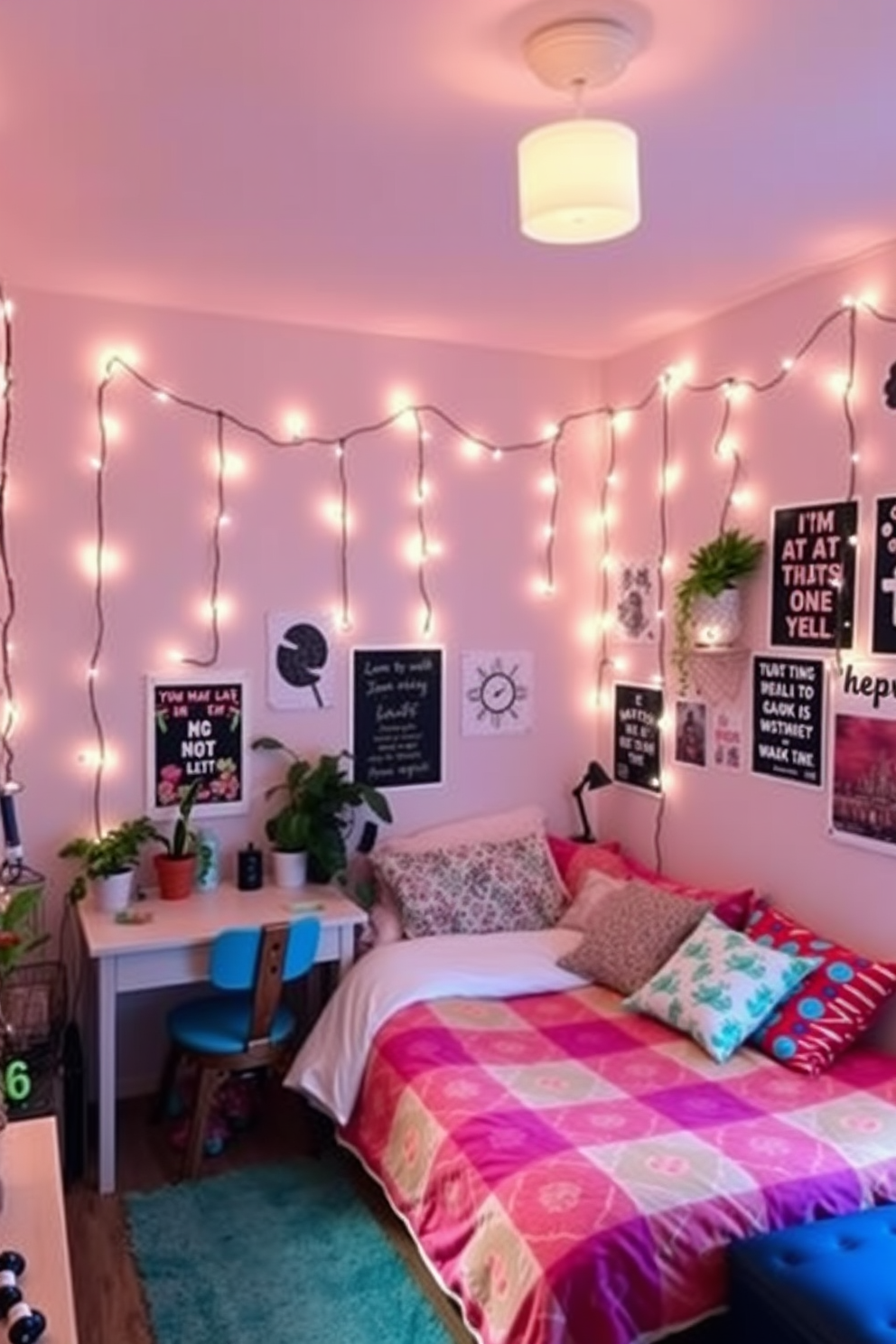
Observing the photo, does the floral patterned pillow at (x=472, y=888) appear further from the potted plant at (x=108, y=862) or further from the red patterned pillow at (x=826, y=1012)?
the red patterned pillow at (x=826, y=1012)

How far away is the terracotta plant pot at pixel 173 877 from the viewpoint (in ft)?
10.9

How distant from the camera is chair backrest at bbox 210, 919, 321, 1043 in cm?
296

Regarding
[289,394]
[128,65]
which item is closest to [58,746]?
[289,394]

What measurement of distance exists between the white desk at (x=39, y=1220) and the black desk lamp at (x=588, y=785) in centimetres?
230

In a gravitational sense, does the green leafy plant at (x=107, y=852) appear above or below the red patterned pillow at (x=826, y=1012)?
above

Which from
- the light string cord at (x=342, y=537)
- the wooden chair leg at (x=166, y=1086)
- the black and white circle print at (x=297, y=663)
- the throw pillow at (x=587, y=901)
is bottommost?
the wooden chair leg at (x=166, y=1086)

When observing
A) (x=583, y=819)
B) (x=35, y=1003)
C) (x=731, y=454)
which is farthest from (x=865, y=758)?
(x=35, y=1003)

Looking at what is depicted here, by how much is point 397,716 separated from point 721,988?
1445 mm

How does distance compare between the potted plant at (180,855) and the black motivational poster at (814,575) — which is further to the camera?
the potted plant at (180,855)

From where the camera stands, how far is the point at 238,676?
→ 3.52 meters

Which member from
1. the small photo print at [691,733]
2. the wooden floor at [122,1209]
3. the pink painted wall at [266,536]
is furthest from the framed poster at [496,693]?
the wooden floor at [122,1209]

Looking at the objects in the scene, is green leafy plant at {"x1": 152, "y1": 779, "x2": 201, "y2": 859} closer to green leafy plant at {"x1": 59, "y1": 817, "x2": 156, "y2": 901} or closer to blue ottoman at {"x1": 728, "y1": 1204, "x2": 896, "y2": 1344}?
green leafy plant at {"x1": 59, "y1": 817, "x2": 156, "y2": 901}

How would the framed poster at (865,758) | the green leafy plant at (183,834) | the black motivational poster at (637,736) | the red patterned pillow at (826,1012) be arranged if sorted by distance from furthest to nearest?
the black motivational poster at (637,736)
the green leafy plant at (183,834)
the framed poster at (865,758)
the red patterned pillow at (826,1012)

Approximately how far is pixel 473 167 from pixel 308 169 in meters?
0.36
